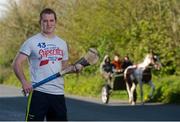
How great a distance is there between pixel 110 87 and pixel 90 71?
13149 mm

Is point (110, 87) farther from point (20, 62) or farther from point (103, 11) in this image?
point (20, 62)

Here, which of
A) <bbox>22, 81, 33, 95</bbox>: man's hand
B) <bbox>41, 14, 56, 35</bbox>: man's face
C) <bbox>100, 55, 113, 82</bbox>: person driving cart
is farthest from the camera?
<bbox>100, 55, 113, 82</bbox>: person driving cart

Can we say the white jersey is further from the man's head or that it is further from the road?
the road

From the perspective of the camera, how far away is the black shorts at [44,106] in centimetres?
714

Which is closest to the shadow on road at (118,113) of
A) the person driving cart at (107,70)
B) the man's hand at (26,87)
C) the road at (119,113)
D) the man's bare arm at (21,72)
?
the road at (119,113)

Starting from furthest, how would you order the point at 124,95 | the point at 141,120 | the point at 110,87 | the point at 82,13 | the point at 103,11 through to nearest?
the point at 82,13
the point at 103,11
the point at 124,95
the point at 110,87
the point at 141,120

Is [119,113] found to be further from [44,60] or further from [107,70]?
[44,60]

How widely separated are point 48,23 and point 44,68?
0.51 m

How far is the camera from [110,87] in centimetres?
2288

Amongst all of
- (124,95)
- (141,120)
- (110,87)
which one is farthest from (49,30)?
(124,95)

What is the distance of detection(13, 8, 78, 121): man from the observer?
711cm

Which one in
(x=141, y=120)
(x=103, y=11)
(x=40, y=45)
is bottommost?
(x=141, y=120)

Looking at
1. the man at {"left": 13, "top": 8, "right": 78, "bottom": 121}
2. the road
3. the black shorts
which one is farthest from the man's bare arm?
the road

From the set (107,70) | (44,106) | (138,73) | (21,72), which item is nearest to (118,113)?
(138,73)
